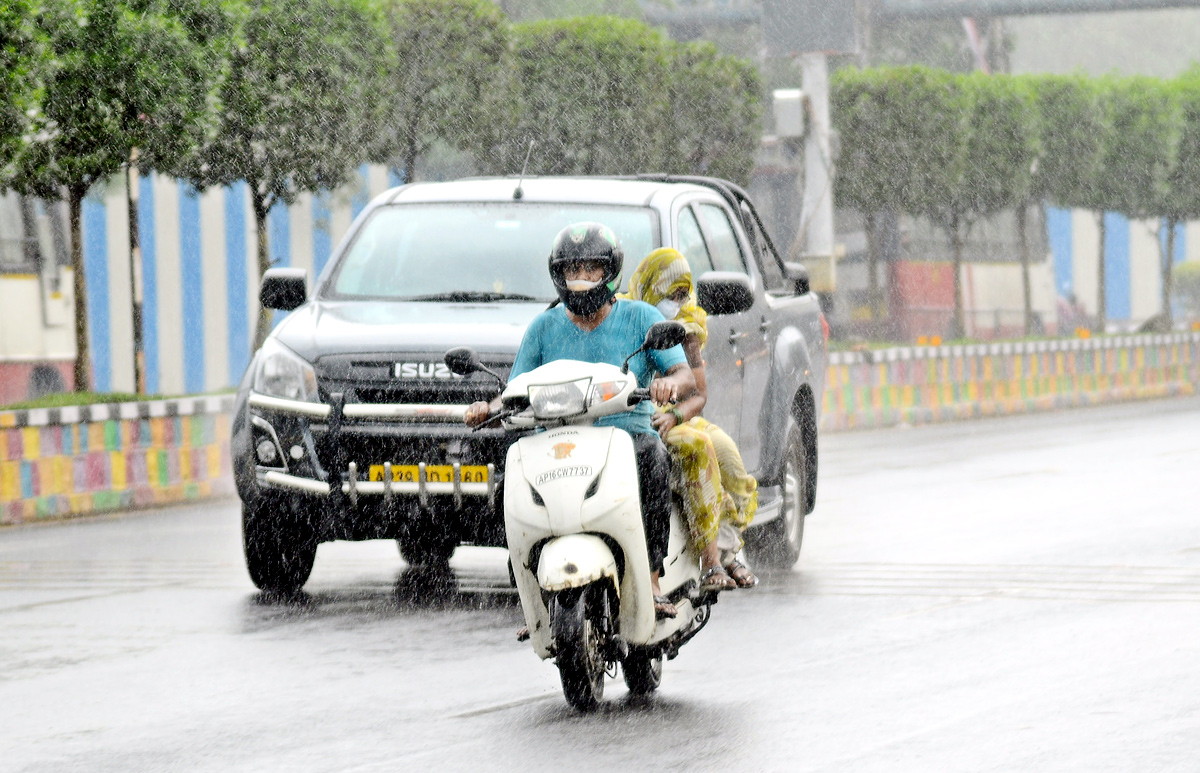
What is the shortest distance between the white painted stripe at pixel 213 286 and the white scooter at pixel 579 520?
30470 mm

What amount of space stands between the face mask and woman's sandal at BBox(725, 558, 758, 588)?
1.17 meters

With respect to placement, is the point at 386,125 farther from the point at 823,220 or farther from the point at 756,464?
the point at 756,464

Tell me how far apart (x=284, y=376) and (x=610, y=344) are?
2727mm

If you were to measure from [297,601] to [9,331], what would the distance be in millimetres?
15541

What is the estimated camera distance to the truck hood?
31.3 feet

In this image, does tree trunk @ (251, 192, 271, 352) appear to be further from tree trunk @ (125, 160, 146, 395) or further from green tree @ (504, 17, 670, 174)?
green tree @ (504, 17, 670, 174)

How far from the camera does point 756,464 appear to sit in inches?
431

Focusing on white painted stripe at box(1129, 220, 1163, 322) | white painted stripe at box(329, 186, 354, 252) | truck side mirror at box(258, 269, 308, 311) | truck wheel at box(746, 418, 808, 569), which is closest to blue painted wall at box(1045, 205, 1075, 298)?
white painted stripe at box(1129, 220, 1163, 322)

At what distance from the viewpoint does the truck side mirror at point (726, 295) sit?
8.95 m

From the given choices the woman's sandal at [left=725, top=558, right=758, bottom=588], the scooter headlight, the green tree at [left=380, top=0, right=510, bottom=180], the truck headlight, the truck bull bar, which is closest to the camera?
the scooter headlight

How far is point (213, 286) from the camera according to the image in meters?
37.2

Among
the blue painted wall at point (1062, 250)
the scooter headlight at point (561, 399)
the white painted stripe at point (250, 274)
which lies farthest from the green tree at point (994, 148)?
the blue painted wall at point (1062, 250)

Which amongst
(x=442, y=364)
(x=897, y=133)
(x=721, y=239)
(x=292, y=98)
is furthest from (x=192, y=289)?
(x=442, y=364)

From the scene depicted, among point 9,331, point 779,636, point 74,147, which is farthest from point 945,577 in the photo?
point 9,331
